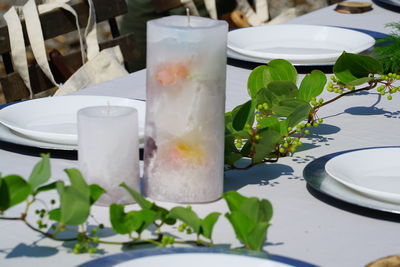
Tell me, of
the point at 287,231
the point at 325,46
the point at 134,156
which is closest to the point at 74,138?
the point at 134,156

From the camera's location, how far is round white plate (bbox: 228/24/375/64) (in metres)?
1.91

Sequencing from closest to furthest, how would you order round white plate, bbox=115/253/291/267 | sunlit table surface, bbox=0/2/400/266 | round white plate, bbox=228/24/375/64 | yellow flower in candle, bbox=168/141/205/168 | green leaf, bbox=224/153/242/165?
round white plate, bbox=115/253/291/267 < sunlit table surface, bbox=0/2/400/266 < yellow flower in candle, bbox=168/141/205/168 < green leaf, bbox=224/153/242/165 < round white plate, bbox=228/24/375/64

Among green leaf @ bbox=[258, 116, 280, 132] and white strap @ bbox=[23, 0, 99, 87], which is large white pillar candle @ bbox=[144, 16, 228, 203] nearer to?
green leaf @ bbox=[258, 116, 280, 132]

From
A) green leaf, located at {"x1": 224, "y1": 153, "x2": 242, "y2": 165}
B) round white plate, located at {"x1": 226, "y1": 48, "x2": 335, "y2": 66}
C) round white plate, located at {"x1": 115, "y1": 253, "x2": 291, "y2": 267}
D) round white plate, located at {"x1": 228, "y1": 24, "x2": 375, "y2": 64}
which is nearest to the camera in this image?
round white plate, located at {"x1": 115, "y1": 253, "x2": 291, "y2": 267}

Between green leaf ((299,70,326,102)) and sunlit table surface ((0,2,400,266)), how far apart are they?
0.07 meters

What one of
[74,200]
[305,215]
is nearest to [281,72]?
[305,215]

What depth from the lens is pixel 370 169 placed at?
3.72 ft

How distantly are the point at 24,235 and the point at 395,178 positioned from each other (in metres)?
0.48

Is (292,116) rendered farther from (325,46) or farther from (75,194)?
(325,46)

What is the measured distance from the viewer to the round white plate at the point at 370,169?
109cm

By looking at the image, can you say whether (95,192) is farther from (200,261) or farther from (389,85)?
(389,85)

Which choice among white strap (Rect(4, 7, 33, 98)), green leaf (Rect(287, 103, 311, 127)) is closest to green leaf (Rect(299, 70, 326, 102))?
green leaf (Rect(287, 103, 311, 127))

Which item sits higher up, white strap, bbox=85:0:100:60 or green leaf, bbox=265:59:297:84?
green leaf, bbox=265:59:297:84

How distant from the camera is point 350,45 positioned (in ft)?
6.31
